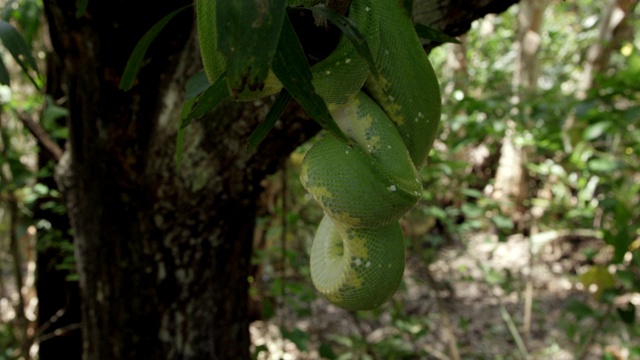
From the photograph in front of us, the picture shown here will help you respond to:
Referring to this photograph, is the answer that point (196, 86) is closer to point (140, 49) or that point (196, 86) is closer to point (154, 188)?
point (140, 49)

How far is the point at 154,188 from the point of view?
123 centimetres

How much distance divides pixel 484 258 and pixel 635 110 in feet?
8.89

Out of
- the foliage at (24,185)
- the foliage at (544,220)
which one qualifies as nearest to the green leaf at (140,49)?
the foliage at (24,185)

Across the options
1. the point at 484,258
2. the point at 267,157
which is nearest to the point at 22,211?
the point at 267,157

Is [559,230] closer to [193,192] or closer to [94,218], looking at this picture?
[193,192]

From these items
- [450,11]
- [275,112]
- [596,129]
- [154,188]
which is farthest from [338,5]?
[596,129]

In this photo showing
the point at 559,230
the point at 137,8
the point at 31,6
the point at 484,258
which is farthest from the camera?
the point at 484,258

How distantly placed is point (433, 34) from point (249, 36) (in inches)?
14.2

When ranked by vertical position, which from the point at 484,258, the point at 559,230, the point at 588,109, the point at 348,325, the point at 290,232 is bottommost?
the point at 484,258

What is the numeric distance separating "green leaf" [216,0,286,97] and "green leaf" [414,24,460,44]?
323mm

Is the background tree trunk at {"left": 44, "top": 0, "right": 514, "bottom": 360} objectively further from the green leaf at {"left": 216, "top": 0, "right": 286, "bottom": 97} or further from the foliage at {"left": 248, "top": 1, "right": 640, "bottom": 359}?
the green leaf at {"left": 216, "top": 0, "right": 286, "bottom": 97}

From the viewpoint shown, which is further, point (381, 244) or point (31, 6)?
point (31, 6)

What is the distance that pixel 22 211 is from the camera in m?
2.42

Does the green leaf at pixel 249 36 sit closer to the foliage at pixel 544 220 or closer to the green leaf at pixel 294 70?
the green leaf at pixel 294 70
